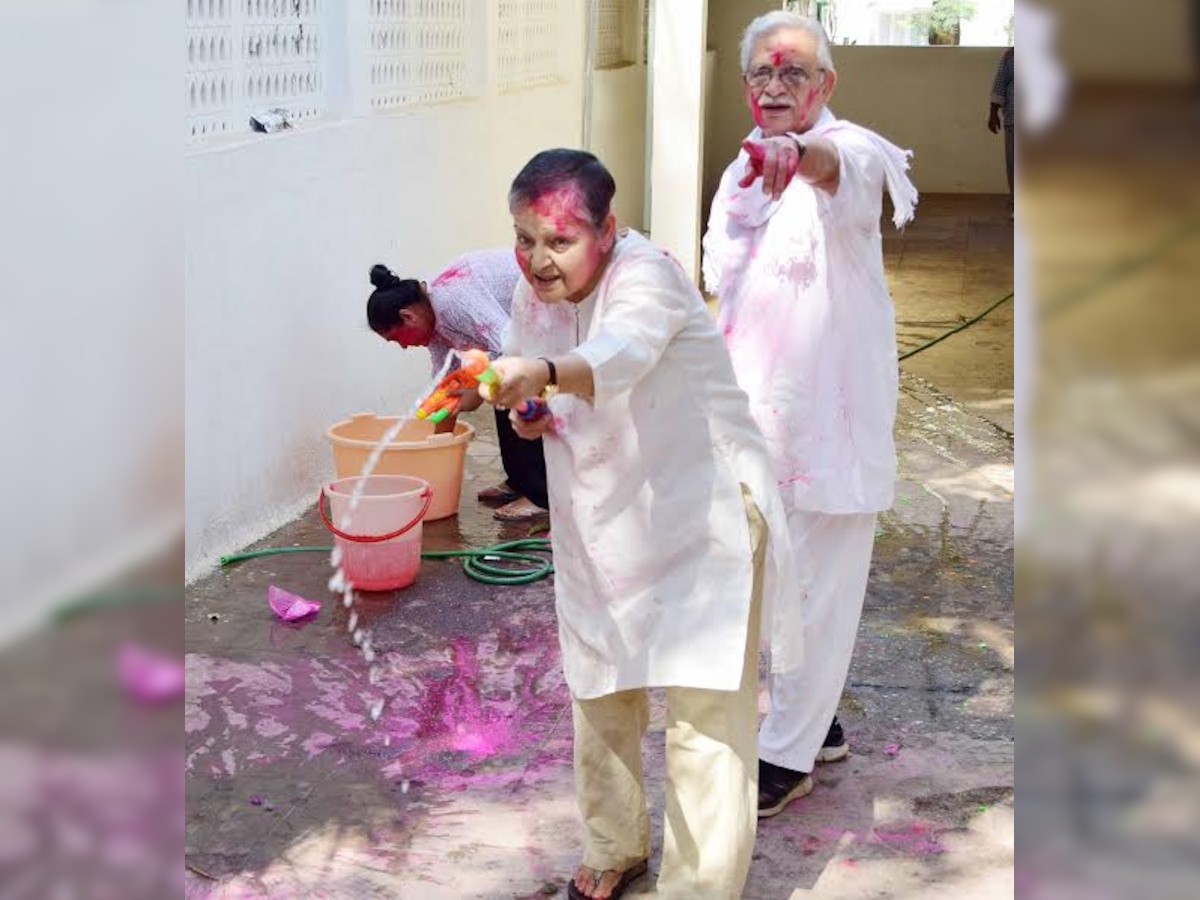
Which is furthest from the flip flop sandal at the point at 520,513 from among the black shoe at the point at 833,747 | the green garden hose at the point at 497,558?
the black shoe at the point at 833,747

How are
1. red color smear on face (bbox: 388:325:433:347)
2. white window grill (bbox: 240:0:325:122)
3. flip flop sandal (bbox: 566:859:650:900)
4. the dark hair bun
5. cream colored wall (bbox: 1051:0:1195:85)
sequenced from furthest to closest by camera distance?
white window grill (bbox: 240:0:325:122)
the dark hair bun
red color smear on face (bbox: 388:325:433:347)
flip flop sandal (bbox: 566:859:650:900)
cream colored wall (bbox: 1051:0:1195:85)

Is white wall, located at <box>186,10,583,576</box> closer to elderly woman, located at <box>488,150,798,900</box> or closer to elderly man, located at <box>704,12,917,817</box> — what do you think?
elderly man, located at <box>704,12,917,817</box>

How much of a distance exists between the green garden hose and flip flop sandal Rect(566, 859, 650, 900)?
2359 millimetres

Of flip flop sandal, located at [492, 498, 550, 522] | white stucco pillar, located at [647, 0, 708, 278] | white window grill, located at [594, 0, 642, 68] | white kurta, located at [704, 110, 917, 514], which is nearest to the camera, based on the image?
white kurta, located at [704, 110, 917, 514]

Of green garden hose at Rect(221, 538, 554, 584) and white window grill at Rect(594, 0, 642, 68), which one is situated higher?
white window grill at Rect(594, 0, 642, 68)

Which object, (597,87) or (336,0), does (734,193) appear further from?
(597,87)

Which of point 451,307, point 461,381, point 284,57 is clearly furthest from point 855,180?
point 284,57

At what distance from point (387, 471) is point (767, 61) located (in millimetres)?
3073

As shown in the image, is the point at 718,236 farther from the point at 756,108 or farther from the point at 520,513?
the point at 520,513

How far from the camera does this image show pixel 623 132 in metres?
14.0

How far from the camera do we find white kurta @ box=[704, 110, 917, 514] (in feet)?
12.6

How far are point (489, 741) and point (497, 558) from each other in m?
1.77

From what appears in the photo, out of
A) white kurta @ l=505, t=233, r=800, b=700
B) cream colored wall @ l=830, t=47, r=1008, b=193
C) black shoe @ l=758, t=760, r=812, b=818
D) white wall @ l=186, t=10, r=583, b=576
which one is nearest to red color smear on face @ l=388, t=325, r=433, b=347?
white wall @ l=186, t=10, r=583, b=576

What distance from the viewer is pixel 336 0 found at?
7258 millimetres
